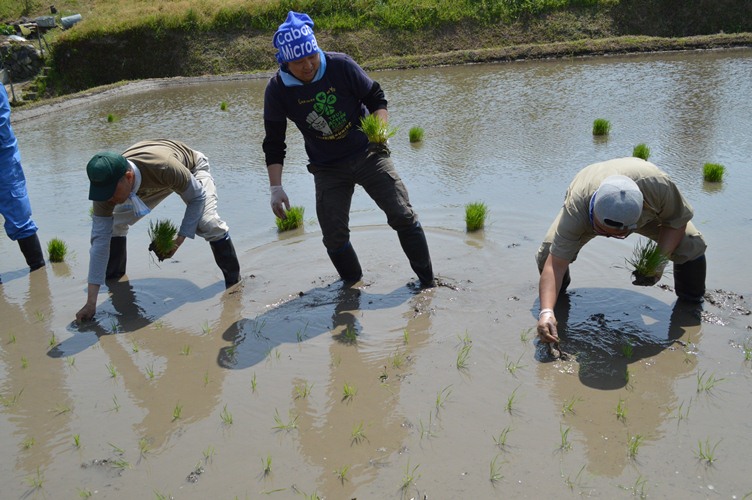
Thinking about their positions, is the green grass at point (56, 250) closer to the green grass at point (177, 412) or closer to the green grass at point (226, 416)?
the green grass at point (177, 412)

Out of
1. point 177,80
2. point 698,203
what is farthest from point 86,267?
point 177,80

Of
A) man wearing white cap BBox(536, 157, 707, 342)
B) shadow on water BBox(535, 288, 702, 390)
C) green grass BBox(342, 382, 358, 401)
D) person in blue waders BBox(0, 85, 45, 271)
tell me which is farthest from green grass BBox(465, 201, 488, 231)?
person in blue waders BBox(0, 85, 45, 271)

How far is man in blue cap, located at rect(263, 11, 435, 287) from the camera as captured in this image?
456 centimetres

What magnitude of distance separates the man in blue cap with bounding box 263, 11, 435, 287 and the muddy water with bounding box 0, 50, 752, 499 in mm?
490

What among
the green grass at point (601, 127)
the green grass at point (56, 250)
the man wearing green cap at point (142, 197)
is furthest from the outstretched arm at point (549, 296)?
the green grass at point (601, 127)

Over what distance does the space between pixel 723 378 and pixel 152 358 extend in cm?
321

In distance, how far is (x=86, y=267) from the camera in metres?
6.05

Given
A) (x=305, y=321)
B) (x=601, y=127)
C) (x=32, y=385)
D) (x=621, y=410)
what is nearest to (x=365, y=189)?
(x=305, y=321)

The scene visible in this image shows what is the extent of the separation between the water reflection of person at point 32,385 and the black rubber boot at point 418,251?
7.43 feet

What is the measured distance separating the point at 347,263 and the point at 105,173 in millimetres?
1720

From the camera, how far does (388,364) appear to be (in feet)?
13.2

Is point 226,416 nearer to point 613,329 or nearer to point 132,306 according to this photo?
point 132,306

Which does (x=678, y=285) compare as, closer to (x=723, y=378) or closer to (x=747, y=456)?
(x=723, y=378)

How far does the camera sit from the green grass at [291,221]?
253 inches
